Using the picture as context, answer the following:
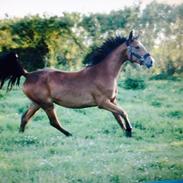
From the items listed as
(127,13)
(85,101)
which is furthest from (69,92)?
(127,13)

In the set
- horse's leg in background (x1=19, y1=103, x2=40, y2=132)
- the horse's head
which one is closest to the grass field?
horse's leg in background (x1=19, y1=103, x2=40, y2=132)

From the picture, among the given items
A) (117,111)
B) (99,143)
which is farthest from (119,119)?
(99,143)

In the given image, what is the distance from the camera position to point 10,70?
3688 mm

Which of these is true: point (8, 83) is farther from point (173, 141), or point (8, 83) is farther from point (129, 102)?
point (173, 141)

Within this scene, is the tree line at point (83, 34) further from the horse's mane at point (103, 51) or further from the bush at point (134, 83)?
the bush at point (134, 83)

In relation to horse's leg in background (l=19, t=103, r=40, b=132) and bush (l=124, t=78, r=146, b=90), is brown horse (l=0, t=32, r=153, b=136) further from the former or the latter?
bush (l=124, t=78, r=146, b=90)

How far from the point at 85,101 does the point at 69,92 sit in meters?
0.14

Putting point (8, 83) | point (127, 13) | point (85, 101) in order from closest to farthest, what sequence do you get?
1. point (8, 83)
2. point (85, 101)
3. point (127, 13)

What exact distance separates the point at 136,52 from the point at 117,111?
47 centimetres

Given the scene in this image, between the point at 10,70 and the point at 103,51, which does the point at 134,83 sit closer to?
the point at 103,51

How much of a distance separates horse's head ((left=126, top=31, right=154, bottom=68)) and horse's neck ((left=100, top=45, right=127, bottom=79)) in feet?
0.15

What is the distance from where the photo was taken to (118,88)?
397 centimetres

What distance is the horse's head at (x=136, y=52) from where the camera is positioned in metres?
3.92

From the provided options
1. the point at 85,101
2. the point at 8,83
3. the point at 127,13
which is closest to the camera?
the point at 8,83
